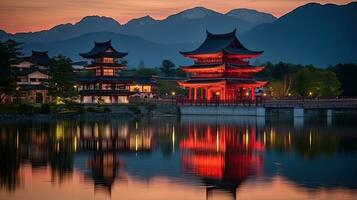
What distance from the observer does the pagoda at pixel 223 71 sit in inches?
3661

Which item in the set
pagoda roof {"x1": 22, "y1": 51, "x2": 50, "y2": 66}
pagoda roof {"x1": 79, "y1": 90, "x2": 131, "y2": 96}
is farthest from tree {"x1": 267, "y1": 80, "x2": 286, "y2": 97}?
pagoda roof {"x1": 22, "y1": 51, "x2": 50, "y2": 66}

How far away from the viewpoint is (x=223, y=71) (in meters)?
93.1

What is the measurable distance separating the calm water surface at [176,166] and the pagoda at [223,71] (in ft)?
140

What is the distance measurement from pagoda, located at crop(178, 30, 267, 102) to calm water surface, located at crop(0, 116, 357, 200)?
42.6 meters

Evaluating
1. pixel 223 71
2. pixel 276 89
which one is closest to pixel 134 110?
pixel 223 71

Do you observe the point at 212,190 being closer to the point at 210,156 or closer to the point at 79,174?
the point at 79,174

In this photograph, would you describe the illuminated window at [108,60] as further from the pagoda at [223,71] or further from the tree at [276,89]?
the tree at [276,89]

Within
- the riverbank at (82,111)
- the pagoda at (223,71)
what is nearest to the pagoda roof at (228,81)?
the pagoda at (223,71)

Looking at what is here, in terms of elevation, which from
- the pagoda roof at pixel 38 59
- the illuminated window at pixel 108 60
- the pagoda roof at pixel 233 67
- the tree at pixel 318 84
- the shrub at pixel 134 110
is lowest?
the shrub at pixel 134 110

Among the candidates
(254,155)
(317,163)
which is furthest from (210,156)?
(317,163)

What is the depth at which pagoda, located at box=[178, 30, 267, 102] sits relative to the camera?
9300cm

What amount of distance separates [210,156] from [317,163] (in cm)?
638

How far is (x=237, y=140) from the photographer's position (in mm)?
46750

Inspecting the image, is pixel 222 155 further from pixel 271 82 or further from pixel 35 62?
pixel 271 82
